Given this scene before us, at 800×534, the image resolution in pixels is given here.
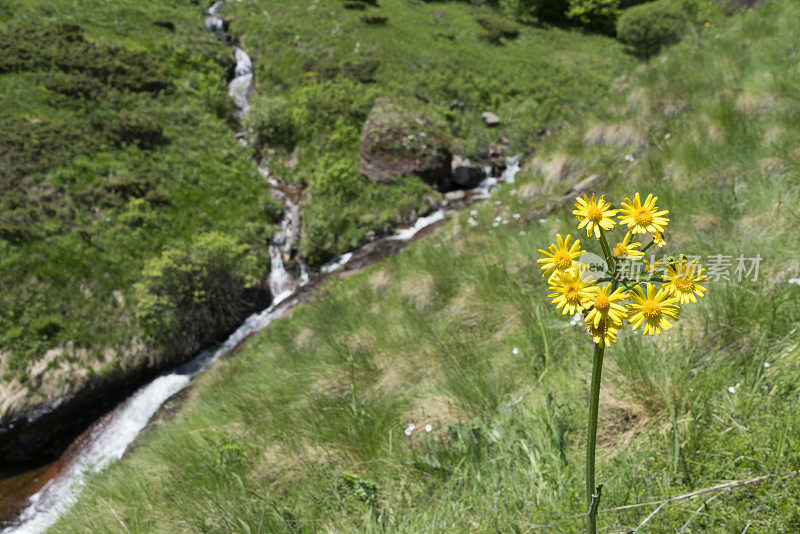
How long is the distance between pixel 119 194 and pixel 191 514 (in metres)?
8.80

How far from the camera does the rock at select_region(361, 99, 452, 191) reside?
10.7 metres

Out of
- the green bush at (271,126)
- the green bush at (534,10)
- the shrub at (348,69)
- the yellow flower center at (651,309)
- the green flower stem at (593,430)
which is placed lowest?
the green bush at (271,126)

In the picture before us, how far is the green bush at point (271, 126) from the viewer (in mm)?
12055

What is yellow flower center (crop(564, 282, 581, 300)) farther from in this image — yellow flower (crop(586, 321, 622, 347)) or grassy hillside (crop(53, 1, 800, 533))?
grassy hillside (crop(53, 1, 800, 533))

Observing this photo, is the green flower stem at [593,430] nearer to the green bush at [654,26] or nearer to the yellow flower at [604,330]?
the yellow flower at [604,330]

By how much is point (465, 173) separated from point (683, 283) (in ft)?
34.3

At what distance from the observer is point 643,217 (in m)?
1.05

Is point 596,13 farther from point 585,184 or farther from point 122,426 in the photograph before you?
point 122,426

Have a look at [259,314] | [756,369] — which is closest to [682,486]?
[756,369]

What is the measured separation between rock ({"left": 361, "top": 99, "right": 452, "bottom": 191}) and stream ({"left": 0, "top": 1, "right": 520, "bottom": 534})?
3.51ft

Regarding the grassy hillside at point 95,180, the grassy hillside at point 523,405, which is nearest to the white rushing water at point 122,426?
the grassy hillside at point 95,180

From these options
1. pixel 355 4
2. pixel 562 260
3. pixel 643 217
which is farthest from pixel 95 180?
pixel 355 4

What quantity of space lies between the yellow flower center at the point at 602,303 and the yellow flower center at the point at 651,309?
0.43 ft

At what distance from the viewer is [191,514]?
7.35 feet
